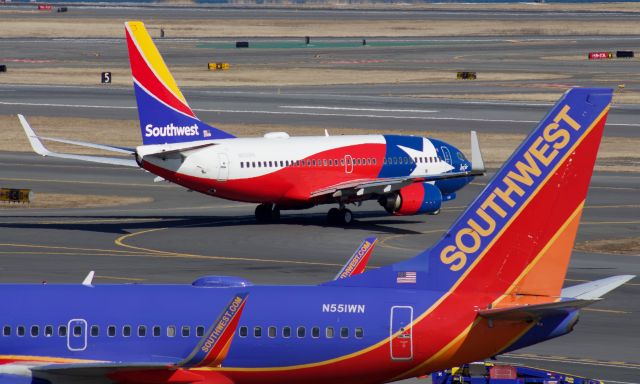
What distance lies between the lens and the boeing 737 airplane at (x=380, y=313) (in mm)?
32625

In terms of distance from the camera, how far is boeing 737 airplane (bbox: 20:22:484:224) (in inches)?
2911

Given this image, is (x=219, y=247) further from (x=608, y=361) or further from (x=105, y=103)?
(x=105, y=103)

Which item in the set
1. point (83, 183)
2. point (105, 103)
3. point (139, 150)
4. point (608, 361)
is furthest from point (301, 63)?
point (608, 361)

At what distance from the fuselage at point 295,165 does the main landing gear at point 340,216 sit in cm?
89

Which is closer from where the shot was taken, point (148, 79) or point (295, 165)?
point (148, 79)

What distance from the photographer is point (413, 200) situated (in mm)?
75562

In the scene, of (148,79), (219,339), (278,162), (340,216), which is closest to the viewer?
(219,339)

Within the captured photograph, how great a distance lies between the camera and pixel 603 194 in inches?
3529

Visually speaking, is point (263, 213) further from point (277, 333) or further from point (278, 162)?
point (277, 333)

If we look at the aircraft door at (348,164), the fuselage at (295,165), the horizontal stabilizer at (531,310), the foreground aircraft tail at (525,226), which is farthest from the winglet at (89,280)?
the aircraft door at (348,164)

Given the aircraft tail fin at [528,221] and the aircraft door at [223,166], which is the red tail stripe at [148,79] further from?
the aircraft tail fin at [528,221]

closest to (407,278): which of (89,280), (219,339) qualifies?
(219,339)

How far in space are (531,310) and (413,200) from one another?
43.9 metres

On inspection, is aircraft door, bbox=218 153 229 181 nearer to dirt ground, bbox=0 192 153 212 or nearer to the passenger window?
dirt ground, bbox=0 192 153 212
